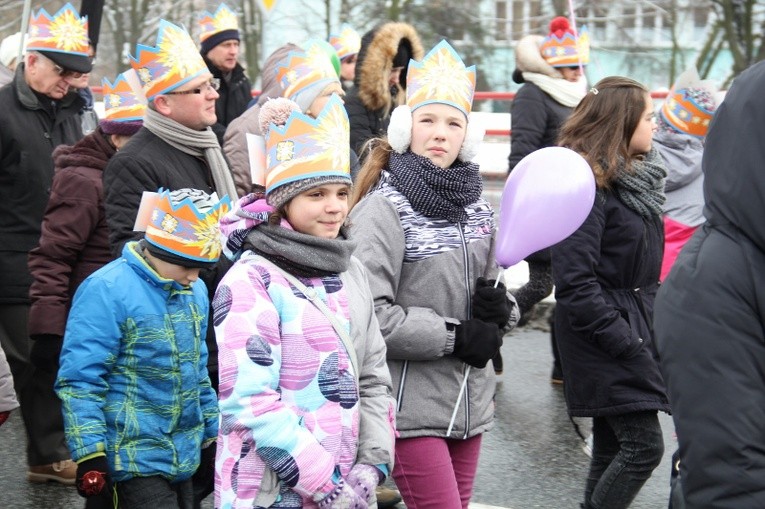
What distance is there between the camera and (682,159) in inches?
271

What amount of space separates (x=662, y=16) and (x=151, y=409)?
1261cm

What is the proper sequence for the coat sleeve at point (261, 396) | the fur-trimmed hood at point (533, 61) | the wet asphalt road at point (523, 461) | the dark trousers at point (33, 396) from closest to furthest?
the coat sleeve at point (261, 396), the wet asphalt road at point (523, 461), the dark trousers at point (33, 396), the fur-trimmed hood at point (533, 61)

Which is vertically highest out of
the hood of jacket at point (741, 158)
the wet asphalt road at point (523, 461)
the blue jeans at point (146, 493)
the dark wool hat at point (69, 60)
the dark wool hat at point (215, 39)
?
the hood of jacket at point (741, 158)

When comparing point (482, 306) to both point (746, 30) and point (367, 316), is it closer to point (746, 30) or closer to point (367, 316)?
point (367, 316)

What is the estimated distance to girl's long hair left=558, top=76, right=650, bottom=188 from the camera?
4996mm

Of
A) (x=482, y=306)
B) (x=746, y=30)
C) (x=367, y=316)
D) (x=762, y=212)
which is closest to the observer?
(x=762, y=212)

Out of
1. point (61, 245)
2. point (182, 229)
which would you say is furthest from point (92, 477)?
point (61, 245)

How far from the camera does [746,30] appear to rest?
48.7 ft

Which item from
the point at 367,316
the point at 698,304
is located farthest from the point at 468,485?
the point at 698,304

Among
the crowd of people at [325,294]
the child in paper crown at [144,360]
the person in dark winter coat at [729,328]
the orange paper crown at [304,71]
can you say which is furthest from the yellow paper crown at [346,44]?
the person in dark winter coat at [729,328]

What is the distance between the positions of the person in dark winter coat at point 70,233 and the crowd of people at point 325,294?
0.01m

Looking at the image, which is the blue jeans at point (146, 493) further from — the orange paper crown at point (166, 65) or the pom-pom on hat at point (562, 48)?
the pom-pom on hat at point (562, 48)

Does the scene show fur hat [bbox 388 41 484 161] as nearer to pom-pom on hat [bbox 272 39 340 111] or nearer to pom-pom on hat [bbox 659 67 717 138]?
pom-pom on hat [bbox 272 39 340 111]

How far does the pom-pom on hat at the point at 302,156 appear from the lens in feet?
11.7
